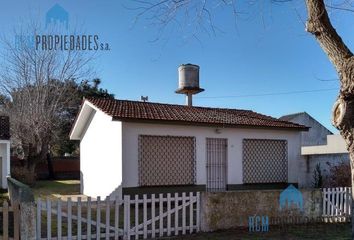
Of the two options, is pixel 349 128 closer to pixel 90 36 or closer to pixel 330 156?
→ pixel 330 156

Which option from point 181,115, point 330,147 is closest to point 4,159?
point 181,115

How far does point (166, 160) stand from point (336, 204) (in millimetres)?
6580

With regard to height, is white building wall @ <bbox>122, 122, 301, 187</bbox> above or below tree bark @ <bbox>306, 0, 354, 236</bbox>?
below

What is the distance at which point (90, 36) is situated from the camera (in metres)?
22.4

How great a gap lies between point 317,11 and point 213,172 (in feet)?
36.4

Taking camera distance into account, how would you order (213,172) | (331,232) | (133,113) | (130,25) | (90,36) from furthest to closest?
(90,36) < (213,172) < (133,113) < (331,232) < (130,25)

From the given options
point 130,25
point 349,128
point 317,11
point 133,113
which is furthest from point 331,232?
point 133,113

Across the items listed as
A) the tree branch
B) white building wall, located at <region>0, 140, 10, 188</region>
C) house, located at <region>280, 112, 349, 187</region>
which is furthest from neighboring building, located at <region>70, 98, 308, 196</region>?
the tree branch

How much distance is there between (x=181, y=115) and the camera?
1683 centimetres

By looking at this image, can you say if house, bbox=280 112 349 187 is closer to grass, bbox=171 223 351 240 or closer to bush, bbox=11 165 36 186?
grass, bbox=171 223 351 240

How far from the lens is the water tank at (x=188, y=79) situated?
20.6 m

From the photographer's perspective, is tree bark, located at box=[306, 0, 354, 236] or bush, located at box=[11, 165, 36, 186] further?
bush, located at box=[11, 165, 36, 186]

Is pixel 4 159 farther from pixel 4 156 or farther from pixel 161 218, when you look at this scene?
pixel 161 218

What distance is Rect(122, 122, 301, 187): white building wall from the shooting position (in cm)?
1477
